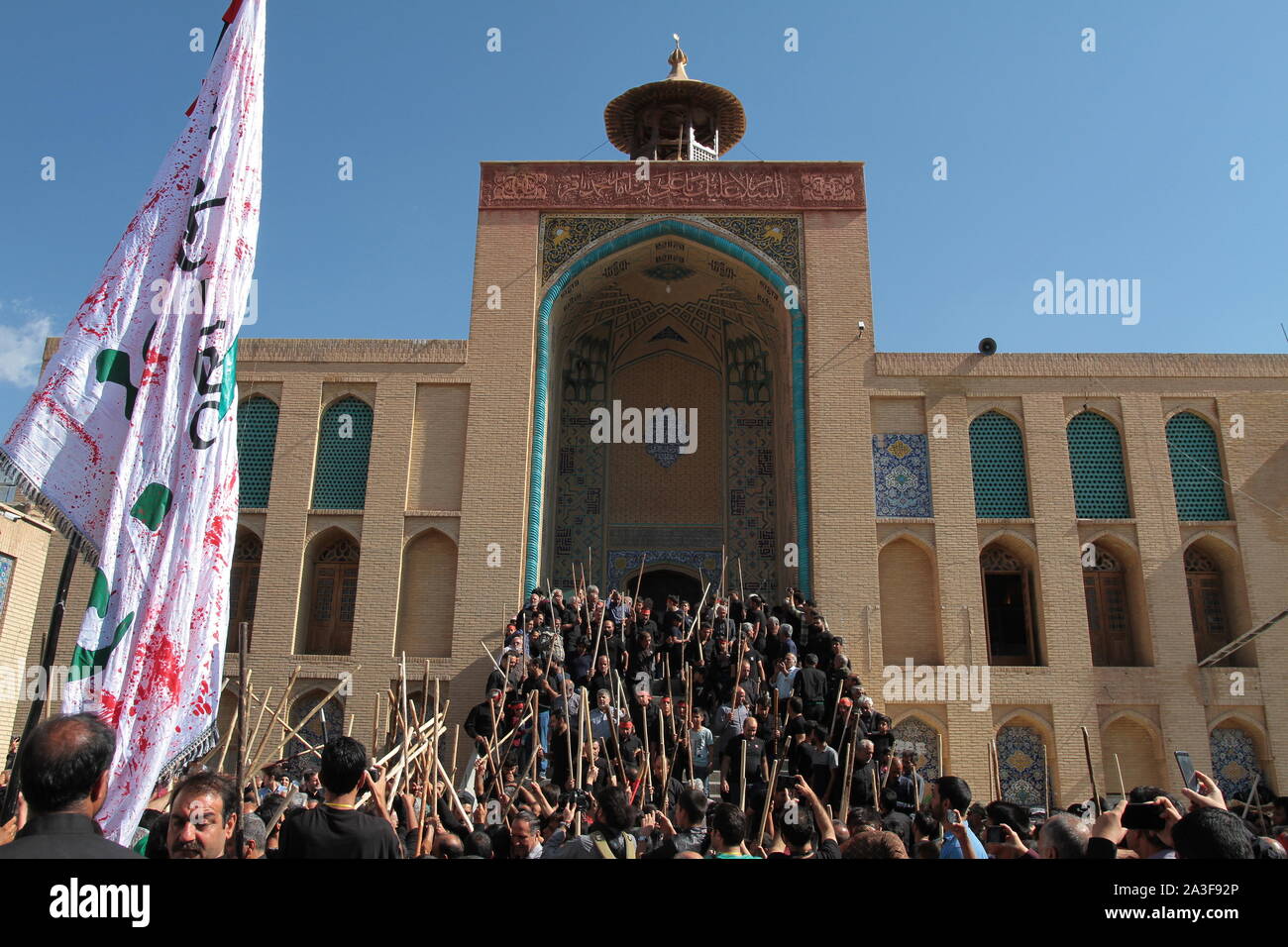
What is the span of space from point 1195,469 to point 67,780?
15.6 m

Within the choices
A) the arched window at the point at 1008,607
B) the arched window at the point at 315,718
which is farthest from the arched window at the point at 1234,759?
the arched window at the point at 315,718

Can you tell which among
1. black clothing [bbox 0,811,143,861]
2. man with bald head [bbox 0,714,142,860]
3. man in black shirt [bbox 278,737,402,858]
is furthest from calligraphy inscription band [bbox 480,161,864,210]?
black clothing [bbox 0,811,143,861]

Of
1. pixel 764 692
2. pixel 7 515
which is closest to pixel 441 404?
pixel 7 515

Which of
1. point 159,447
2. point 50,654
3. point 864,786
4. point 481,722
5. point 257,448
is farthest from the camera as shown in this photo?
point 257,448

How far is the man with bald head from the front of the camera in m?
2.03

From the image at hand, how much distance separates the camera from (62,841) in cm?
191

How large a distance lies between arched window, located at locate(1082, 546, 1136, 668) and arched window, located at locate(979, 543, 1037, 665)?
776 millimetres

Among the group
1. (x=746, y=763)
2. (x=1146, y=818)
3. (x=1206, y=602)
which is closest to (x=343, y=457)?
(x=746, y=763)

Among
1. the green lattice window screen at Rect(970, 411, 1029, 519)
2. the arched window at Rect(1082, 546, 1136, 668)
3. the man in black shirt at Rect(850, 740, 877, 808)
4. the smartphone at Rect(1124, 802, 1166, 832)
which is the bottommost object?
the smartphone at Rect(1124, 802, 1166, 832)

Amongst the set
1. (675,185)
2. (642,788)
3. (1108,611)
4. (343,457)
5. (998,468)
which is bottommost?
(642,788)

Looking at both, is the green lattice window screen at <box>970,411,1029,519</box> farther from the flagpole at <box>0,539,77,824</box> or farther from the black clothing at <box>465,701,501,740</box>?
the flagpole at <box>0,539,77,824</box>

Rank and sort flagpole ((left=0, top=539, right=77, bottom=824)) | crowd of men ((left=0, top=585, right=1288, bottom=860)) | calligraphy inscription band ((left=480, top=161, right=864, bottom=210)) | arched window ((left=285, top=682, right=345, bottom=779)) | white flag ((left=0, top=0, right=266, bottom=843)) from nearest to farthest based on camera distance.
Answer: crowd of men ((left=0, top=585, right=1288, bottom=860)), flagpole ((left=0, top=539, right=77, bottom=824)), white flag ((left=0, top=0, right=266, bottom=843)), arched window ((left=285, top=682, right=345, bottom=779)), calligraphy inscription band ((left=480, top=161, right=864, bottom=210))

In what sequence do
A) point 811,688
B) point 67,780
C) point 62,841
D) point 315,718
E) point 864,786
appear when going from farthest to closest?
point 315,718
point 811,688
point 864,786
point 67,780
point 62,841

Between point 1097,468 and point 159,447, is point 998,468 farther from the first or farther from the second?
point 159,447
